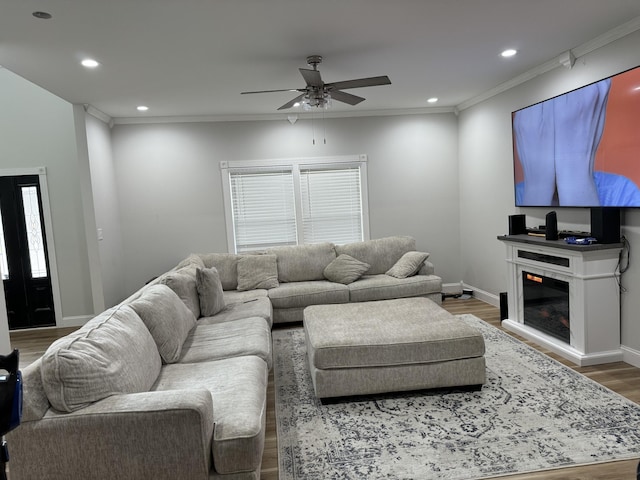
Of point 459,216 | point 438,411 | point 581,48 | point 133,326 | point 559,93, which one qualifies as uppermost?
point 581,48

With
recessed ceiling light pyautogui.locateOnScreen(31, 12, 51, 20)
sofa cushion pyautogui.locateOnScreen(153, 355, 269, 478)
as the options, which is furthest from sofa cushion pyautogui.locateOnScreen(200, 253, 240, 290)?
recessed ceiling light pyautogui.locateOnScreen(31, 12, 51, 20)

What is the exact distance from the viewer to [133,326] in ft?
7.77

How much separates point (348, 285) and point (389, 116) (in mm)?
2563

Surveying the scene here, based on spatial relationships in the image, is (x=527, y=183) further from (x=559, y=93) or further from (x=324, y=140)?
(x=324, y=140)

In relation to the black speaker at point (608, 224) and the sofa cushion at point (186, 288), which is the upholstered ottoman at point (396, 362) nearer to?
the sofa cushion at point (186, 288)

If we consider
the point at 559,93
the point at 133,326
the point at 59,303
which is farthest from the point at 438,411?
the point at 59,303

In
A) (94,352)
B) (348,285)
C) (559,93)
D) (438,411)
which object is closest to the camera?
(94,352)

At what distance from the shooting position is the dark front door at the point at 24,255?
529 cm

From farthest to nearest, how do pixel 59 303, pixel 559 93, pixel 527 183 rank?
pixel 59 303 → pixel 527 183 → pixel 559 93

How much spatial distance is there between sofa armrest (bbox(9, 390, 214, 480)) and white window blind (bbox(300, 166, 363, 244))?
4424 mm

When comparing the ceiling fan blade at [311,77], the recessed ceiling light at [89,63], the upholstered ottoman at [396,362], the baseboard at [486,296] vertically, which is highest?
the recessed ceiling light at [89,63]

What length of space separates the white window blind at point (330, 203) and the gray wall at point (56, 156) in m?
2.94

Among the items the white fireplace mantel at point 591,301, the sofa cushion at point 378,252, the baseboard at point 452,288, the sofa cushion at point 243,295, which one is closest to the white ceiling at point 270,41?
the white fireplace mantel at point 591,301

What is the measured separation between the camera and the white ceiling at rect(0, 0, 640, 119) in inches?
105
